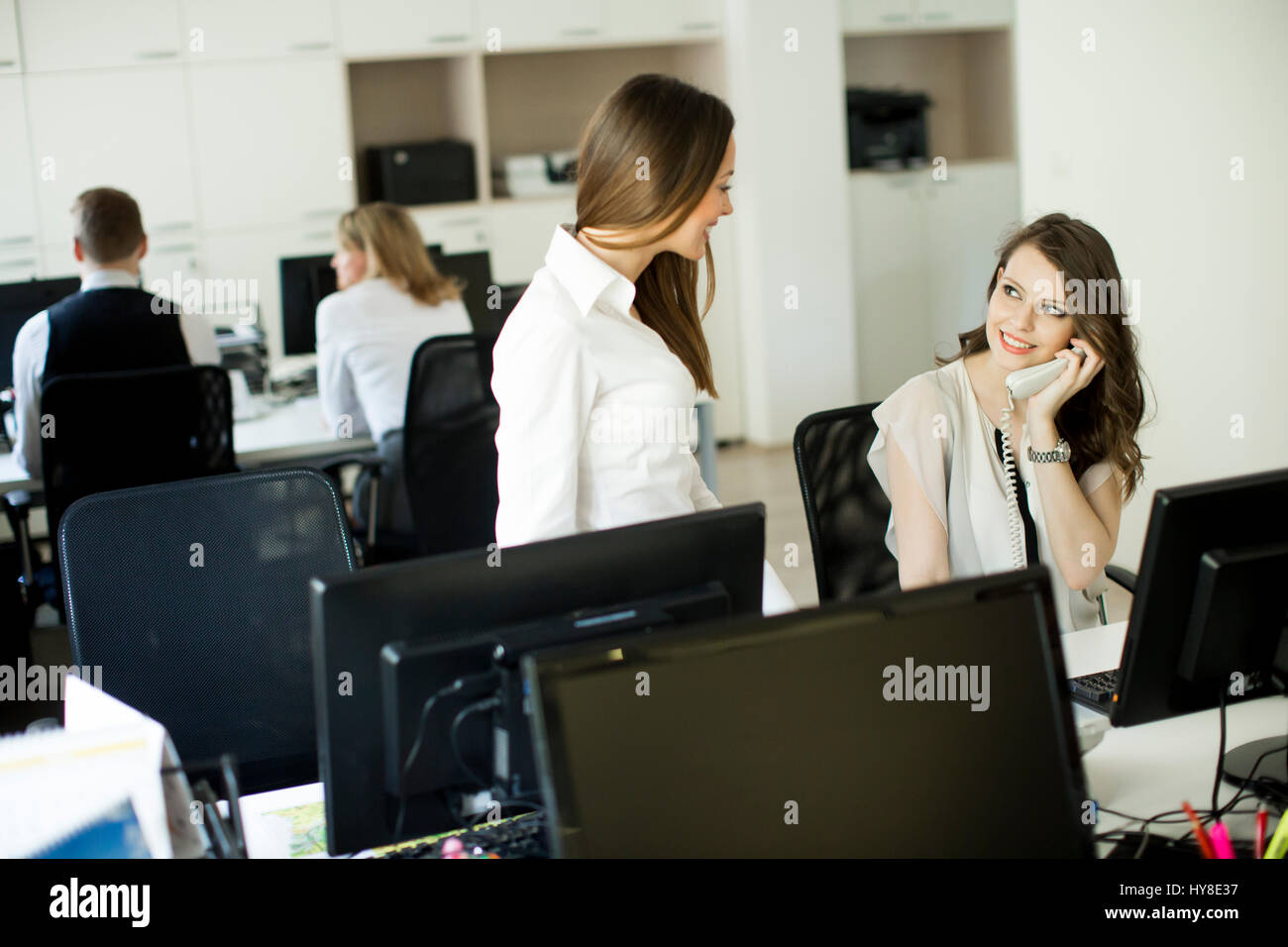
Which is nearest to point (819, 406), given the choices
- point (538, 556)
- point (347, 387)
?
point (347, 387)

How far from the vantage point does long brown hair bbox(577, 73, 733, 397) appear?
183cm

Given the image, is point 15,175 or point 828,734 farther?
point 15,175

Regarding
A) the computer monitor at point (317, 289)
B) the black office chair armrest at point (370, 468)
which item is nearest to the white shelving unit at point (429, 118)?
the computer monitor at point (317, 289)

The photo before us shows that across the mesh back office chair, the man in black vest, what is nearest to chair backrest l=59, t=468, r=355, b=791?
the mesh back office chair

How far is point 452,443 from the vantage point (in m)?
3.36

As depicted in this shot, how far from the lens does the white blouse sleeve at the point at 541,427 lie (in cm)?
174

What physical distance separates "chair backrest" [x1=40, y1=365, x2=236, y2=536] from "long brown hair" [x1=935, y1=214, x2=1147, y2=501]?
5.63 feet

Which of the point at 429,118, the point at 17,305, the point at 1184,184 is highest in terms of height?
the point at 429,118

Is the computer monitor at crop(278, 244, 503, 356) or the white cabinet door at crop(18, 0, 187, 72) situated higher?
the white cabinet door at crop(18, 0, 187, 72)

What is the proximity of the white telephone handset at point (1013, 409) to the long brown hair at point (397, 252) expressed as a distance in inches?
82.3

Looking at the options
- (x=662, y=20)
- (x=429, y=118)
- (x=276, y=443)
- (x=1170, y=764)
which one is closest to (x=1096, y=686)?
(x=1170, y=764)

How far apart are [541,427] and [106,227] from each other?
2.04 meters

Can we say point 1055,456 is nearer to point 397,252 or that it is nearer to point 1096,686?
point 1096,686

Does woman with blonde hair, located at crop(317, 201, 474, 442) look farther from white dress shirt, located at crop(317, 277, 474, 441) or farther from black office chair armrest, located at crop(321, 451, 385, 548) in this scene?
black office chair armrest, located at crop(321, 451, 385, 548)
